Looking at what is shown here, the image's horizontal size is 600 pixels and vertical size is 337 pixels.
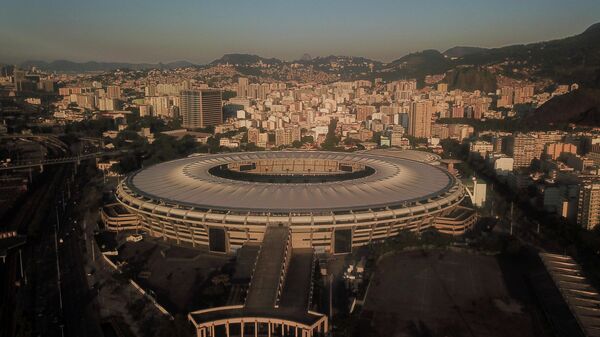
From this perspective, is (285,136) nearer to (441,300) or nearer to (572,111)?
(572,111)

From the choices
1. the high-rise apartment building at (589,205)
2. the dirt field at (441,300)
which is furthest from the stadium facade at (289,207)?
the high-rise apartment building at (589,205)

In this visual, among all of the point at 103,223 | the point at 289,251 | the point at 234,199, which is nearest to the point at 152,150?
the point at 103,223

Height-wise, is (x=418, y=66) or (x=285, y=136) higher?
(x=418, y=66)

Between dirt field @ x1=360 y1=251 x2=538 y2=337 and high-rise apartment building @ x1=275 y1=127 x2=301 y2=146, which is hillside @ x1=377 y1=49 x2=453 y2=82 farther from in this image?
dirt field @ x1=360 y1=251 x2=538 y2=337

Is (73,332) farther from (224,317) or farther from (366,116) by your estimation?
(366,116)

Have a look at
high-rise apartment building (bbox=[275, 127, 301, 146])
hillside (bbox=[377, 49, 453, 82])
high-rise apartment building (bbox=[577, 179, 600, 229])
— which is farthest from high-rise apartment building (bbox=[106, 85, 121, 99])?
high-rise apartment building (bbox=[577, 179, 600, 229])

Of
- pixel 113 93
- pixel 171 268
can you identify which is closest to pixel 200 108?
pixel 113 93
